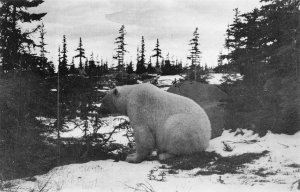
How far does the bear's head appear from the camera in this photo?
10.4 metres

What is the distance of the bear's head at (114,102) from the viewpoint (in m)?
10.4

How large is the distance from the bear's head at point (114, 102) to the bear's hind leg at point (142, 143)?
0.97 metres

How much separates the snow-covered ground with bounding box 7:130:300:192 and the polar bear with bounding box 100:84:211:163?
50 cm

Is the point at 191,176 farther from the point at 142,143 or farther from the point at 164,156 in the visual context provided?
the point at 142,143

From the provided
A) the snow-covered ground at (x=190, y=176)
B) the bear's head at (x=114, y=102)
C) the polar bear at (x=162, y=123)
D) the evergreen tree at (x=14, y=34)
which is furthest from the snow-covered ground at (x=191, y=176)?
the evergreen tree at (x=14, y=34)

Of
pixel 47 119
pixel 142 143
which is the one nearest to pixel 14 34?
pixel 47 119

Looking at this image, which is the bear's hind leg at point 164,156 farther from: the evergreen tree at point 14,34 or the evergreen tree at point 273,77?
the evergreen tree at point 14,34

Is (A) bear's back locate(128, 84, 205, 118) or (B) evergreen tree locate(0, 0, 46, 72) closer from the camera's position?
(A) bear's back locate(128, 84, 205, 118)

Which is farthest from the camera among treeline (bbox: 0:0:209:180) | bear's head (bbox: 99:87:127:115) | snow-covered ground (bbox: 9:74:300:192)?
bear's head (bbox: 99:87:127:115)

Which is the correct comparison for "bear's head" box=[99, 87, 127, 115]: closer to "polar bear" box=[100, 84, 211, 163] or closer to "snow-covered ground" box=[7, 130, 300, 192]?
"polar bear" box=[100, 84, 211, 163]

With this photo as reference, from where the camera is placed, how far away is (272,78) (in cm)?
1040

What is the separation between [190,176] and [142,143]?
2369 mm

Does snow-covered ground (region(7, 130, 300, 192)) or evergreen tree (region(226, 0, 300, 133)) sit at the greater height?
evergreen tree (region(226, 0, 300, 133))

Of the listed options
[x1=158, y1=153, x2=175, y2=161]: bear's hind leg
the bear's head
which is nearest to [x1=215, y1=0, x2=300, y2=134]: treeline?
[x1=158, y1=153, x2=175, y2=161]: bear's hind leg
